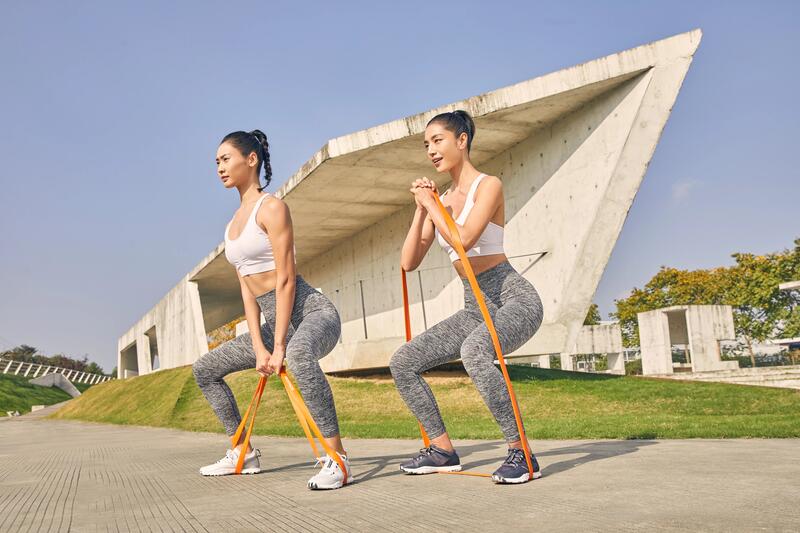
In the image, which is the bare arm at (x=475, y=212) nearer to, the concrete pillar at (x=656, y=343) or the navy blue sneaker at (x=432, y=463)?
the navy blue sneaker at (x=432, y=463)

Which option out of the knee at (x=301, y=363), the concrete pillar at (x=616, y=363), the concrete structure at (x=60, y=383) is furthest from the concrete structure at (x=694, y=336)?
the concrete structure at (x=60, y=383)

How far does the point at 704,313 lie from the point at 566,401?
19.3 m

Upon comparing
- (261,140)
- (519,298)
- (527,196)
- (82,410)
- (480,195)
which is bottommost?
(82,410)

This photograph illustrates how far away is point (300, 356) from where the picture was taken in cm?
364

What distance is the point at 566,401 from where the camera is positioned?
476 inches

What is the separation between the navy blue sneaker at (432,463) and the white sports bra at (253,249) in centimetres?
149

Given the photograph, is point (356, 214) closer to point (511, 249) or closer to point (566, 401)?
point (511, 249)

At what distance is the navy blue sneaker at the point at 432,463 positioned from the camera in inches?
146

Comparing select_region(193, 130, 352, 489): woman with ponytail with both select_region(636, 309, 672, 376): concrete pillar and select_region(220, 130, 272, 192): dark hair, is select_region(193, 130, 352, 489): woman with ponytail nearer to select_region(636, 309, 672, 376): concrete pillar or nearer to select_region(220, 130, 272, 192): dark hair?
select_region(220, 130, 272, 192): dark hair

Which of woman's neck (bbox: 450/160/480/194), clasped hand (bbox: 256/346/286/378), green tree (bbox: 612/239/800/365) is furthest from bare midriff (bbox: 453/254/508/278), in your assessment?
green tree (bbox: 612/239/800/365)

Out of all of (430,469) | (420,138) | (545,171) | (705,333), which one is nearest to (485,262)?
(430,469)

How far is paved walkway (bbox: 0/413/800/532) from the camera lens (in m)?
2.29

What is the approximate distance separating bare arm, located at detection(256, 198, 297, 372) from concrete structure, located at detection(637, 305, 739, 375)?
27433mm

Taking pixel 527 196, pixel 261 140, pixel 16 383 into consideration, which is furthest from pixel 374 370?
pixel 16 383
